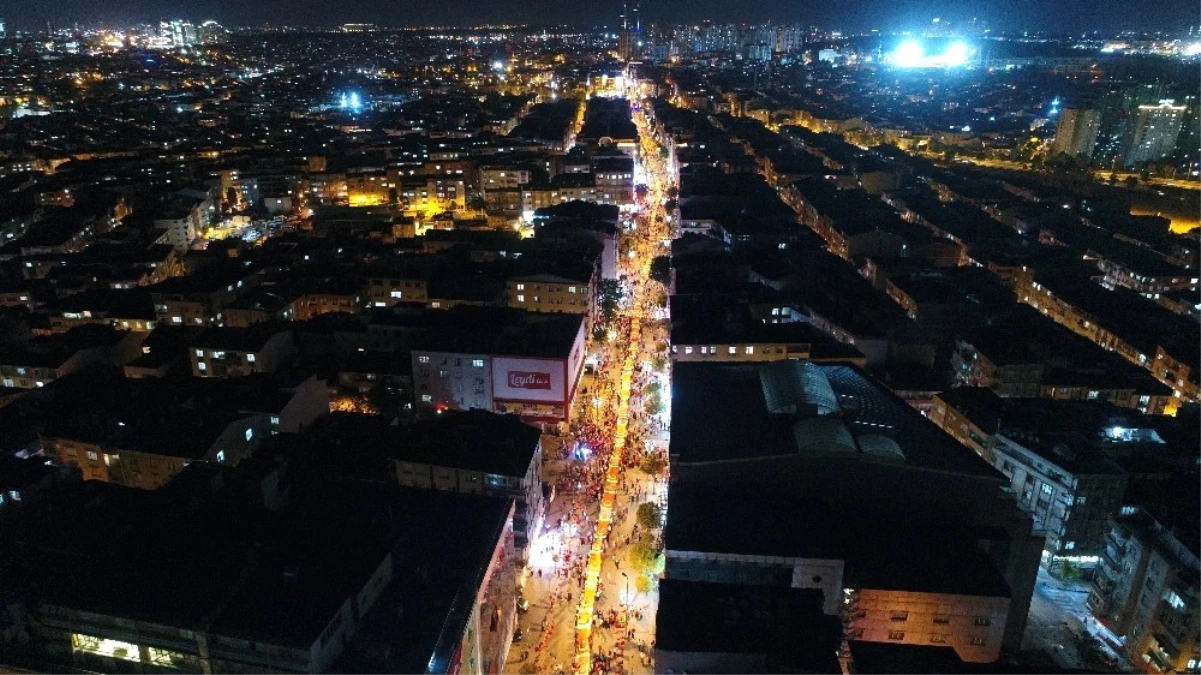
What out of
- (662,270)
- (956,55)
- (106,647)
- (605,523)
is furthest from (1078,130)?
(956,55)

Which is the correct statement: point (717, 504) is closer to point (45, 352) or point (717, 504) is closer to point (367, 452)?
point (367, 452)

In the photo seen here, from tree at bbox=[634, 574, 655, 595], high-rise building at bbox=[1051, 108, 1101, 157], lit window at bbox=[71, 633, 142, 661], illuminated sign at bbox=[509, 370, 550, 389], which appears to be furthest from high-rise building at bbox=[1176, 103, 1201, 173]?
lit window at bbox=[71, 633, 142, 661]

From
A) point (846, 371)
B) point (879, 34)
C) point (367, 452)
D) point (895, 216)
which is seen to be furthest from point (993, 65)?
point (367, 452)

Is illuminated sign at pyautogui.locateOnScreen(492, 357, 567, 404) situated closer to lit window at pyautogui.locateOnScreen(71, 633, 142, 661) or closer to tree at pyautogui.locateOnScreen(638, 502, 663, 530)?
tree at pyautogui.locateOnScreen(638, 502, 663, 530)

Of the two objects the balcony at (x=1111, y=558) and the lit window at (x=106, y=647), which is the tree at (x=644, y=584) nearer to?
the lit window at (x=106, y=647)

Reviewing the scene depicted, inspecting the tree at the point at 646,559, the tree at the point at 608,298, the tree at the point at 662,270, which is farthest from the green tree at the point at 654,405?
the tree at the point at 662,270

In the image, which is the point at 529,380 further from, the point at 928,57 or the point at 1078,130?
the point at 928,57
